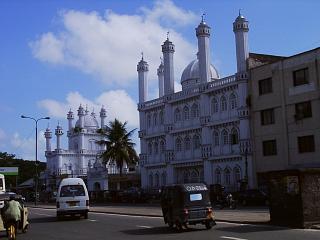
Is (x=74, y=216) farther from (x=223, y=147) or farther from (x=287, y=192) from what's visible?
(x=223, y=147)

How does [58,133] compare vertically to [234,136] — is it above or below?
above

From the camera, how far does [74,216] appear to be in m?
30.9

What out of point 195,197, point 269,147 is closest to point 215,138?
point 269,147

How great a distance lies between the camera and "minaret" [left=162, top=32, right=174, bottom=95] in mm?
57312

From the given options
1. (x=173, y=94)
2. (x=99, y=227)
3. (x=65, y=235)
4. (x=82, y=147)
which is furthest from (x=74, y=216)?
(x=82, y=147)

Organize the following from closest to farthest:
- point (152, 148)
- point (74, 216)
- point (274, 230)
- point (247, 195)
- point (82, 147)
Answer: point (274, 230)
point (74, 216)
point (247, 195)
point (152, 148)
point (82, 147)

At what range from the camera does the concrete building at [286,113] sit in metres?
41.2

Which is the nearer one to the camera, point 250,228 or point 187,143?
point 250,228

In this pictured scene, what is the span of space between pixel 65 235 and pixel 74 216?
1119cm

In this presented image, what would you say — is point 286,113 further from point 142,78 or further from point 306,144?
point 142,78

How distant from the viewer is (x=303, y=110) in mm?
42156

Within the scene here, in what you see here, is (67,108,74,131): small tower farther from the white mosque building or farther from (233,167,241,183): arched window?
(233,167,241,183): arched window

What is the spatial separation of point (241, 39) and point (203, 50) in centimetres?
493

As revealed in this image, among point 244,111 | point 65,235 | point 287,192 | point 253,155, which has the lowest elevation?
point 65,235
